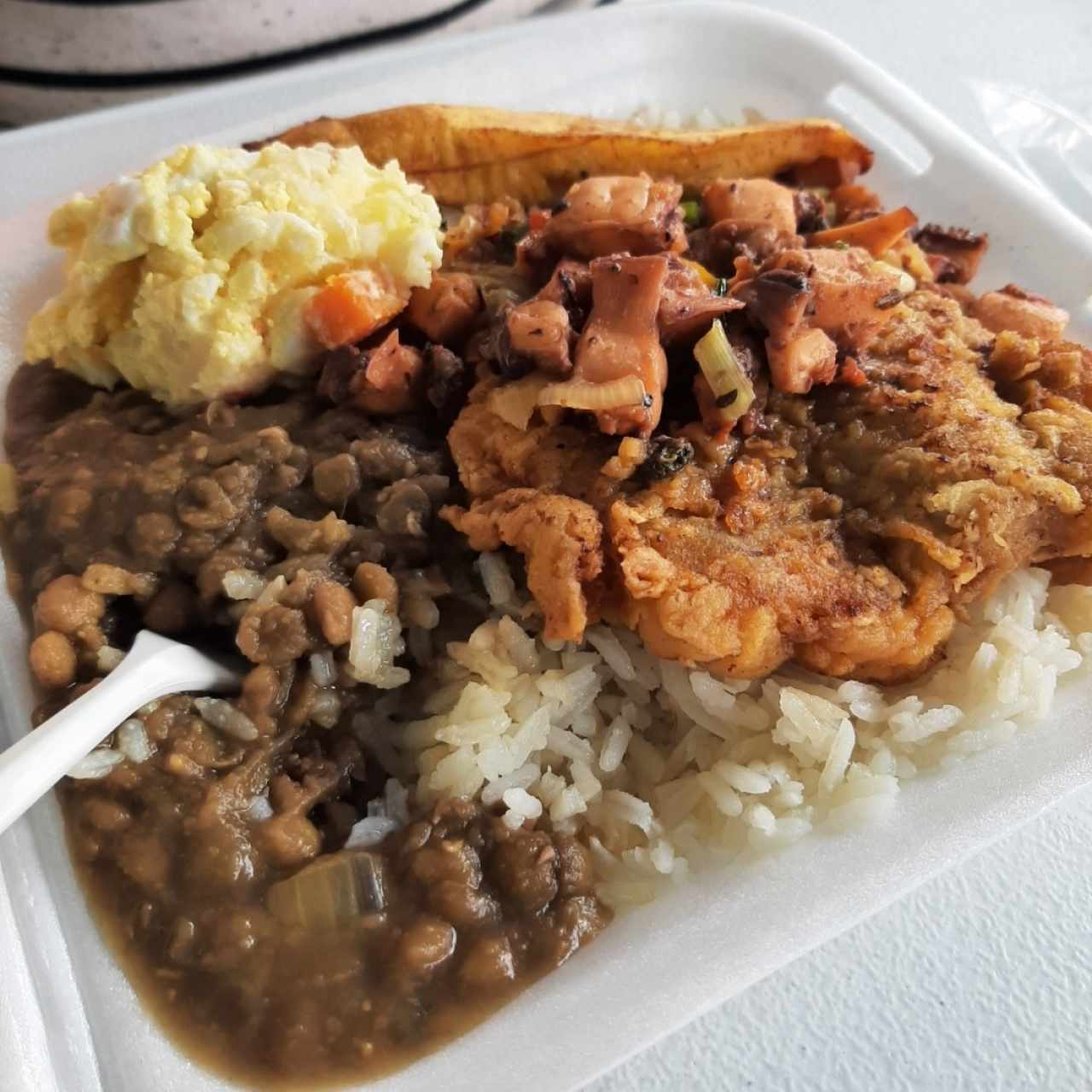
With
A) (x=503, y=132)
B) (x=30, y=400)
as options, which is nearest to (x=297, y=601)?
(x=30, y=400)

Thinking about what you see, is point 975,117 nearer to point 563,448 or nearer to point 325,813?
point 563,448

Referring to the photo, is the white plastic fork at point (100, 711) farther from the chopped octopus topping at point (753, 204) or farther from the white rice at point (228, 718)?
the chopped octopus topping at point (753, 204)

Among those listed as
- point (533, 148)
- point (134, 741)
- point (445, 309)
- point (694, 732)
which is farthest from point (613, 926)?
point (533, 148)

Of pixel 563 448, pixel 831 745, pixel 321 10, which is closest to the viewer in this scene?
pixel 831 745

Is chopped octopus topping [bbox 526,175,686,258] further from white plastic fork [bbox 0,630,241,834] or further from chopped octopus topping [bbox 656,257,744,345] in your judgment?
white plastic fork [bbox 0,630,241,834]

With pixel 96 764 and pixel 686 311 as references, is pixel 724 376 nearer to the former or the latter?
pixel 686 311

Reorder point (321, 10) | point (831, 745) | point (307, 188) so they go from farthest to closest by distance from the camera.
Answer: point (321, 10)
point (307, 188)
point (831, 745)
